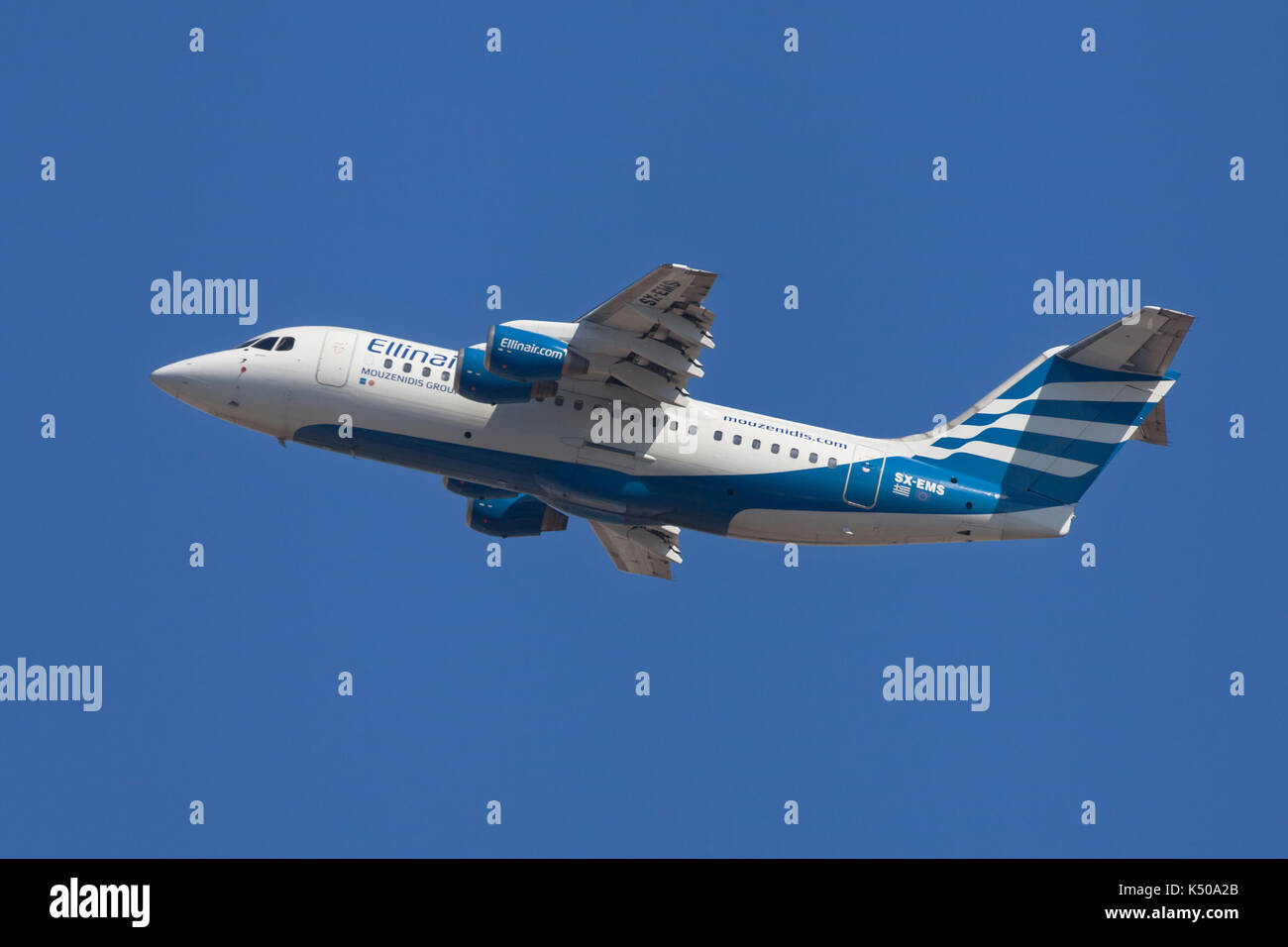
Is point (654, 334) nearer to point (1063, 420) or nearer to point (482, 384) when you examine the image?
point (482, 384)

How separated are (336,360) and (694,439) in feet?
21.6

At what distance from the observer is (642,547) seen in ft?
95.3

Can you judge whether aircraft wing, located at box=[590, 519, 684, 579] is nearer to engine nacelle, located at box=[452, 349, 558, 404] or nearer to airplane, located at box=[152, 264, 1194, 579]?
airplane, located at box=[152, 264, 1194, 579]

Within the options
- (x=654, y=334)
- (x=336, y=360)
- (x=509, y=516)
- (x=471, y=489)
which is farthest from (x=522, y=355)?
(x=509, y=516)

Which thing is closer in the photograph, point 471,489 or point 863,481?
point 863,481

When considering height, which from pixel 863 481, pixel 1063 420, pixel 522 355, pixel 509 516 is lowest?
pixel 863 481

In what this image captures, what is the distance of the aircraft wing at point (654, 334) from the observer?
24.1 m

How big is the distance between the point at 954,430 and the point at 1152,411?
342cm

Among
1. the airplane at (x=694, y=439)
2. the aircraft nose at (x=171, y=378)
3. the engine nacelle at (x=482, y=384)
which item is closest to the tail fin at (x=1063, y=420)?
the airplane at (x=694, y=439)

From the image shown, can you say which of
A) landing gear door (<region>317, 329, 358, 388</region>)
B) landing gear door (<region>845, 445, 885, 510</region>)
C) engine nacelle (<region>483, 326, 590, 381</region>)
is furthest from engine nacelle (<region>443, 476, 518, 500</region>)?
landing gear door (<region>845, 445, 885, 510</region>)

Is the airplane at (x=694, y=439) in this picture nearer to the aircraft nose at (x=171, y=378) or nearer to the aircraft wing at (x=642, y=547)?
the aircraft nose at (x=171, y=378)

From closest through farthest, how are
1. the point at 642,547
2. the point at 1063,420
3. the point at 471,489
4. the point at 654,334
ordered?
1. the point at 654,334
2. the point at 1063,420
3. the point at 471,489
4. the point at 642,547

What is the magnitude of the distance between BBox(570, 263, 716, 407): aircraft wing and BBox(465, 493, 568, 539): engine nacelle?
500 centimetres

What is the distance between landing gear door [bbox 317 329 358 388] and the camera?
1030 inches
